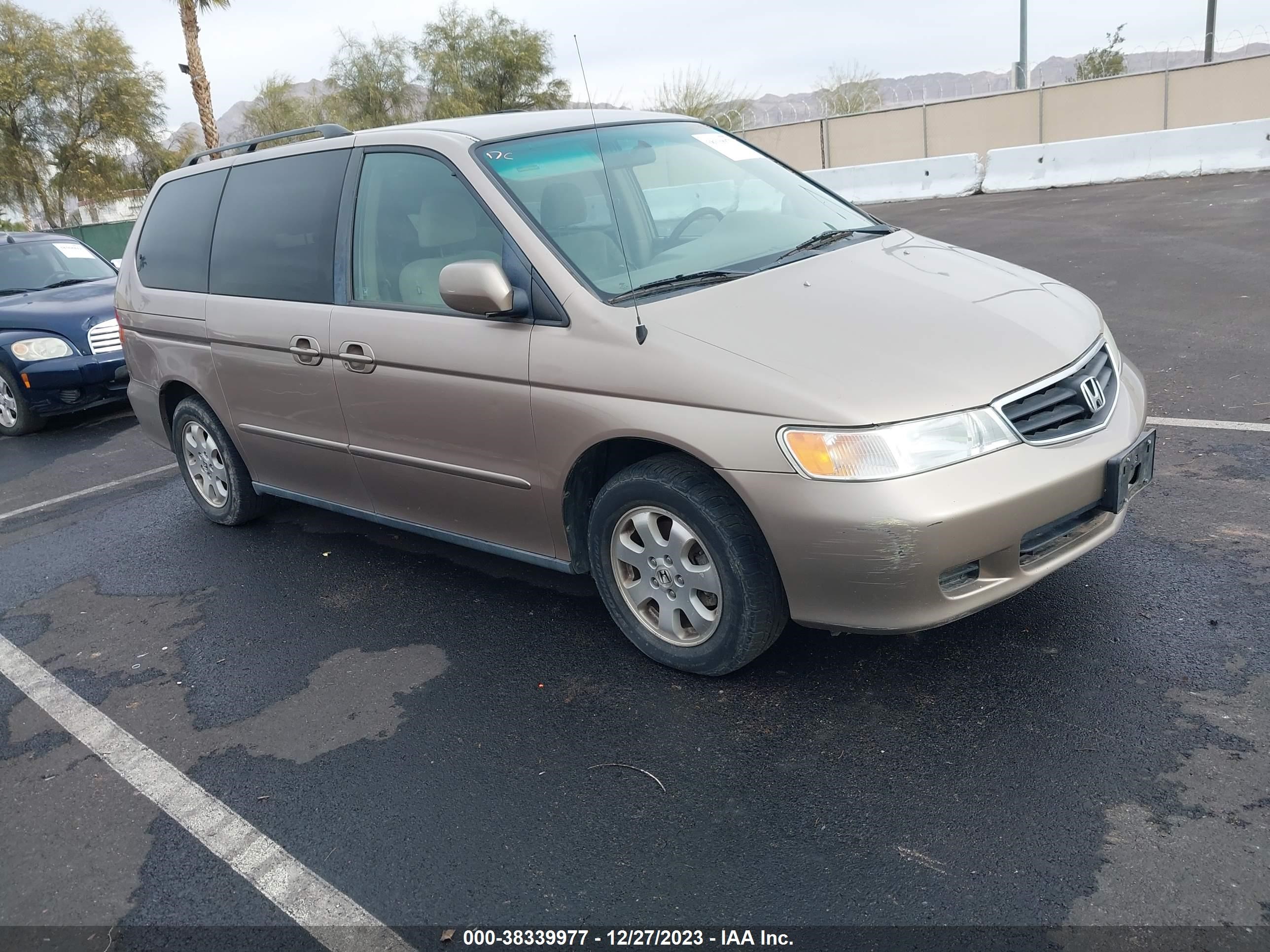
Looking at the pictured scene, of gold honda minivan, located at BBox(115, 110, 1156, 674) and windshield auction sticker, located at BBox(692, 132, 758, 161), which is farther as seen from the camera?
windshield auction sticker, located at BBox(692, 132, 758, 161)

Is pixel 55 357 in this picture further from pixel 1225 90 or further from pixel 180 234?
pixel 1225 90

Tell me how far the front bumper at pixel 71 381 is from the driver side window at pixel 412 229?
5.32 meters

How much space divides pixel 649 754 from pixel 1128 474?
1.70 m

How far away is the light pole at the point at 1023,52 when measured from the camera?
28.2 metres

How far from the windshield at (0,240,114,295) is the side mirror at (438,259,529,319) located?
26.2 feet

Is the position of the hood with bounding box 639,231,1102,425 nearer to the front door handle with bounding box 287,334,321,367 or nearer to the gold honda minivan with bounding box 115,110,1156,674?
the gold honda minivan with bounding box 115,110,1156,674

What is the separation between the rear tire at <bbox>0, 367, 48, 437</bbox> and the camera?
8781mm

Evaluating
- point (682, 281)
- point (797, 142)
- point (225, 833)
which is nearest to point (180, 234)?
point (682, 281)

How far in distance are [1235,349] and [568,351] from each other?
5.09 metres

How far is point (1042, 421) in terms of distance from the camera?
10.2ft

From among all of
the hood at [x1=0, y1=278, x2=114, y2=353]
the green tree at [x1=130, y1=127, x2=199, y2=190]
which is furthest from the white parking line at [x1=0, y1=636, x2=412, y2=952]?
the green tree at [x1=130, y1=127, x2=199, y2=190]

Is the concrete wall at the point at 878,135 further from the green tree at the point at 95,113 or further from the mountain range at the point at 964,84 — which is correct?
the green tree at the point at 95,113

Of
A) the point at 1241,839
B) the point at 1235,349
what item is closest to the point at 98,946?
Answer: the point at 1241,839

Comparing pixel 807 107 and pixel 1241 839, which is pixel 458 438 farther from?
pixel 807 107
